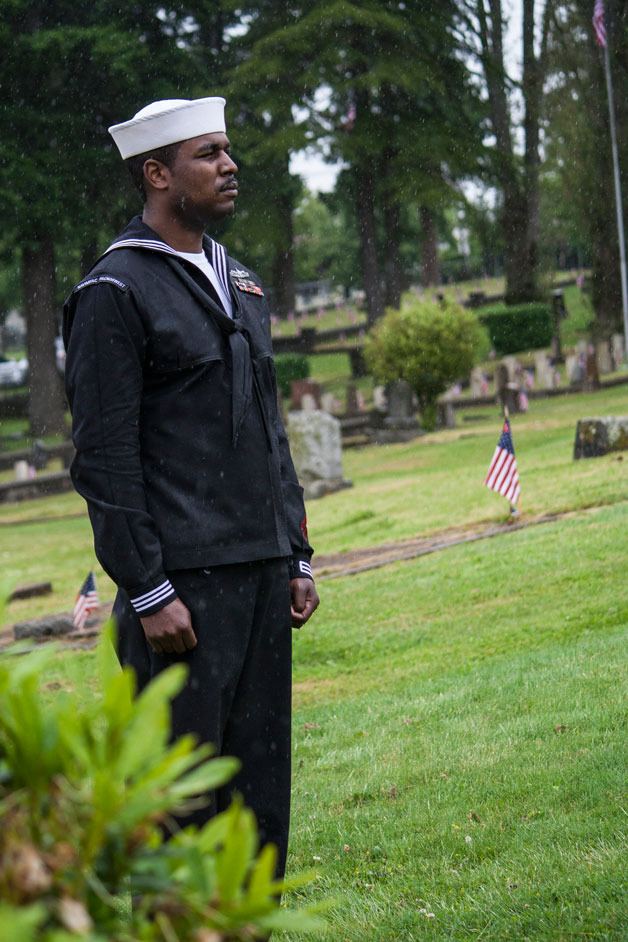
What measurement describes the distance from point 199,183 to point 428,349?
2447 cm

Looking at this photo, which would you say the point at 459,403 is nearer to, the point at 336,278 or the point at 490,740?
the point at 490,740

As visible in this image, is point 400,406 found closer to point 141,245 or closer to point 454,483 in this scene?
point 454,483

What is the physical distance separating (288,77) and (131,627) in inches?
1390

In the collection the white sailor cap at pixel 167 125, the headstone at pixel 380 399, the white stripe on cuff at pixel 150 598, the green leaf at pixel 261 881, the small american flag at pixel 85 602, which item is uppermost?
the white sailor cap at pixel 167 125

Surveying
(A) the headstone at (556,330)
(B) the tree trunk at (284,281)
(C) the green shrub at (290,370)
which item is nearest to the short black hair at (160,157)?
(A) the headstone at (556,330)

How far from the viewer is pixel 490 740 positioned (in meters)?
6.37

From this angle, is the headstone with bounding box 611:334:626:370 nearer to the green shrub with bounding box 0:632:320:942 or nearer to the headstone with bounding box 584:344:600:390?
the headstone with bounding box 584:344:600:390

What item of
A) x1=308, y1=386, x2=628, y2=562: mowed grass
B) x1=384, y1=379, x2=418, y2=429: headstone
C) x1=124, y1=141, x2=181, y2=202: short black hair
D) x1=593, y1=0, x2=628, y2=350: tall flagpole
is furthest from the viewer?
x1=593, y1=0, x2=628, y2=350: tall flagpole

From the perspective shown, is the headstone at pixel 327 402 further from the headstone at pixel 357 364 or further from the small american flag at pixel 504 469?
the small american flag at pixel 504 469

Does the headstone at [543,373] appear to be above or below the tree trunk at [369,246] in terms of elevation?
below

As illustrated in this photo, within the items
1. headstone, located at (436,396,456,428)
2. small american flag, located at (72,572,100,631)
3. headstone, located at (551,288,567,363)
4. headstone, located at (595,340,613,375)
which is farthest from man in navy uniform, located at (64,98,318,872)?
headstone, located at (551,288,567,363)

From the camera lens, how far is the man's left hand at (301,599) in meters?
3.90

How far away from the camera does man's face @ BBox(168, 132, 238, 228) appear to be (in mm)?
3637

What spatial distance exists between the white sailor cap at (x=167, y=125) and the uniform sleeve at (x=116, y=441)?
455mm
